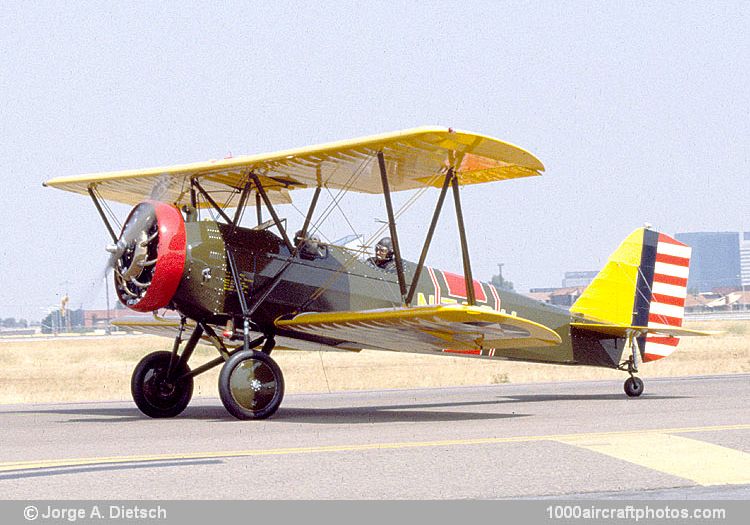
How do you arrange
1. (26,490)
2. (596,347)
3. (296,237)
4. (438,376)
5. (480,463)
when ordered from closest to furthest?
1. (26,490)
2. (480,463)
3. (296,237)
4. (596,347)
5. (438,376)

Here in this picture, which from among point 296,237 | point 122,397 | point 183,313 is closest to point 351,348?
point 296,237

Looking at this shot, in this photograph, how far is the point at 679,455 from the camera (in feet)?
25.8

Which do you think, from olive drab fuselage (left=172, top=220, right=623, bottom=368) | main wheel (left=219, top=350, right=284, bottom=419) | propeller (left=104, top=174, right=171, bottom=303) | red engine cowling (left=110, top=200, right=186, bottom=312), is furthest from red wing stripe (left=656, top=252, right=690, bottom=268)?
propeller (left=104, top=174, right=171, bottom=303)

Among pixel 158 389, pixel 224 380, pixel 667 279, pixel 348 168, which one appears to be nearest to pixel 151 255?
pixel 224 380

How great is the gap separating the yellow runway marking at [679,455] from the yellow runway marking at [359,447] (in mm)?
18

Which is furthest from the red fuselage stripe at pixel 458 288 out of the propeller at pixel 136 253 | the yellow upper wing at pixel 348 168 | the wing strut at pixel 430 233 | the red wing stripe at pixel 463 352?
the propeller at pixel 136 253

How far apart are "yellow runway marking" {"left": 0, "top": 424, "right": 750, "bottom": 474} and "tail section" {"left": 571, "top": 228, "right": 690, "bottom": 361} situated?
6976mm

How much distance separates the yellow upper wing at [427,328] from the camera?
1138 cm

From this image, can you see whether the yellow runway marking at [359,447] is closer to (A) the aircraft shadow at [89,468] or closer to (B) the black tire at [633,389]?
(A) the aircraft shadow at [89,468]

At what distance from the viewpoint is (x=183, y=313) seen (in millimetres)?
12266

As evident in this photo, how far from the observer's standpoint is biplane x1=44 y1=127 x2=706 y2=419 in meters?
11.7

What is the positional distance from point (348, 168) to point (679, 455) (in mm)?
6553
